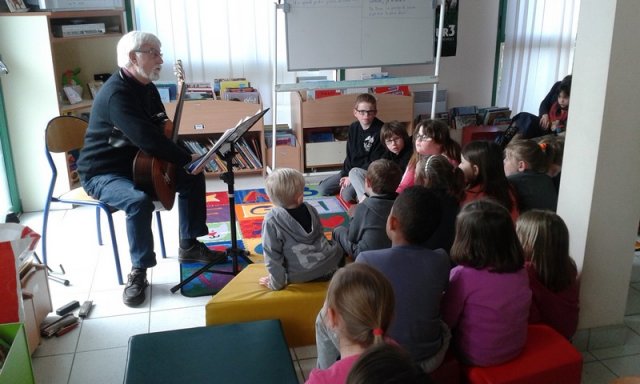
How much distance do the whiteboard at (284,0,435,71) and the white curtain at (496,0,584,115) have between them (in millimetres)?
1283

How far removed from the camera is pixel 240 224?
3.82 m

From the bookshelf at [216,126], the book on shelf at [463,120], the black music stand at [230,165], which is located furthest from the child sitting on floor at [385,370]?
the book on shelf at [463,120]

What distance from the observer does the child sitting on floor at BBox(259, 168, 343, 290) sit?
7.73 ft

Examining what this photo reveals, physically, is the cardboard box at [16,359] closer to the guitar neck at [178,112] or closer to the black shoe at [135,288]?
the black shoe at [135,288]

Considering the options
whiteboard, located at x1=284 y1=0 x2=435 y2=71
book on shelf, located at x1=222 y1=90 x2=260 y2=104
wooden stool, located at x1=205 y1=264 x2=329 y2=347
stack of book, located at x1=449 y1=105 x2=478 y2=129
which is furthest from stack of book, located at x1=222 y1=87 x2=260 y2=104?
wooden stool, located at x1=205 y1=264 x2=329 y2=347

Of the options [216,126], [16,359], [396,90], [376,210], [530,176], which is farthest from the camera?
[396,90]

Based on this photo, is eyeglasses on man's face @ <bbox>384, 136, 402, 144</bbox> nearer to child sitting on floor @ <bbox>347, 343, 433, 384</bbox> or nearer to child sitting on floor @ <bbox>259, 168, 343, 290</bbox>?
child sitting on floor @ <bbox>259, 168, 343, 290</bbox>

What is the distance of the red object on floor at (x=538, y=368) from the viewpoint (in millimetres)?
1790

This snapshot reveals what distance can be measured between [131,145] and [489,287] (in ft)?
6.56

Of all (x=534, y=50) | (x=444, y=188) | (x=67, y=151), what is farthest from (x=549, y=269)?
(x=534, y=50)

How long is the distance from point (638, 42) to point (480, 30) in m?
3.97

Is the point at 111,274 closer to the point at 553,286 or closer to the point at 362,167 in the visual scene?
the point at 362,167

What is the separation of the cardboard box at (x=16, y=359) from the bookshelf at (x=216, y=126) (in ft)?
9.51

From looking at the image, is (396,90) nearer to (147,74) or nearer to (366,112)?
(366,112)
